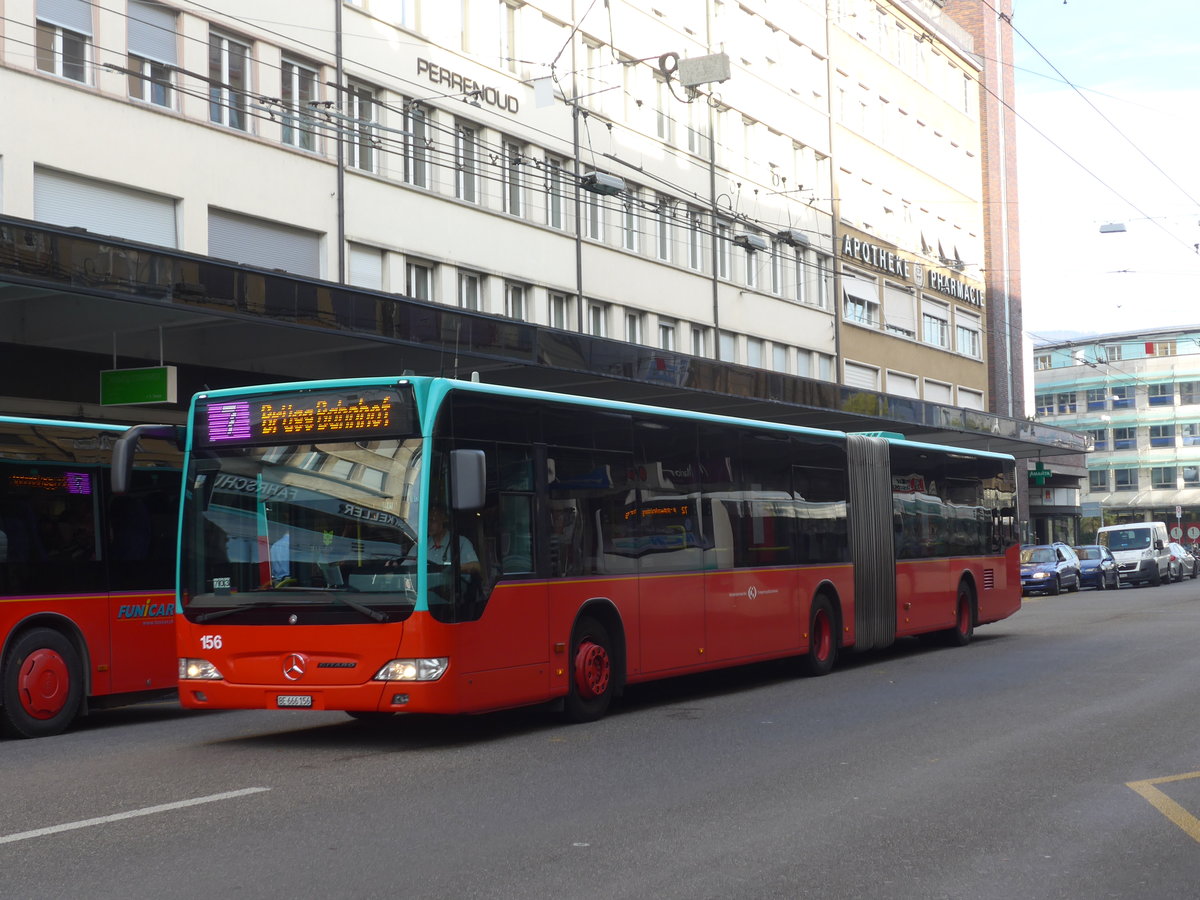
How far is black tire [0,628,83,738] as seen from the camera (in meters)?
13.1

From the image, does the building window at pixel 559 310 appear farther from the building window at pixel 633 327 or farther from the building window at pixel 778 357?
the building window at pixel 778 357

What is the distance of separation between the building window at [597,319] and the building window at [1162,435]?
275ft

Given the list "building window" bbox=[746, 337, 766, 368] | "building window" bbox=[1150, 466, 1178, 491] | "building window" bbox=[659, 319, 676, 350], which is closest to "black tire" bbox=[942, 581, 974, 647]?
"building window" bbox=[659, 319, 676, 350]

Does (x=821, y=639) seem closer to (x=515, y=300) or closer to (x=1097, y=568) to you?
(x=515, y=300)

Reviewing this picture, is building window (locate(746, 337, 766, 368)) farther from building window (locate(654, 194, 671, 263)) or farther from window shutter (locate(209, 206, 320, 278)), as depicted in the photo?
window shutter (locate(209, 206, 320, 278))

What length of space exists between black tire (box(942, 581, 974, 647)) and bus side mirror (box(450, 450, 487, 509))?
41.6 feet

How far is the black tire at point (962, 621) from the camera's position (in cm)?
2248

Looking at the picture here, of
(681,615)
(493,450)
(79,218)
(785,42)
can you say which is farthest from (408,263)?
(785,42)

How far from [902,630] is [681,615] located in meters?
6.42

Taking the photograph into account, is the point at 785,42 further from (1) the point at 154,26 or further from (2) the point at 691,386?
(1) the point at 154,26

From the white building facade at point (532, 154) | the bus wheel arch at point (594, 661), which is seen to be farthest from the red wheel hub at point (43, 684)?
the white building facade at point (532, 154)

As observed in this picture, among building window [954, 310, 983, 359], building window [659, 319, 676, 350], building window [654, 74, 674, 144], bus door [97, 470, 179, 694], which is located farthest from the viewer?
building window [954, 310, 983, 359]

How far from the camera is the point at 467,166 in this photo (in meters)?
32.0

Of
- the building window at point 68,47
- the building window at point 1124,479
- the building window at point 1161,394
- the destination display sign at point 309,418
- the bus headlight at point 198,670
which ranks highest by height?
the building window at point 1161,394
